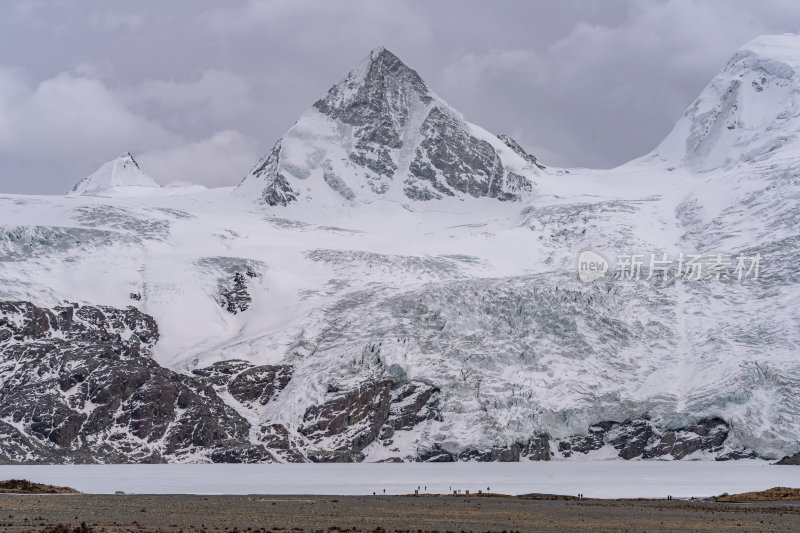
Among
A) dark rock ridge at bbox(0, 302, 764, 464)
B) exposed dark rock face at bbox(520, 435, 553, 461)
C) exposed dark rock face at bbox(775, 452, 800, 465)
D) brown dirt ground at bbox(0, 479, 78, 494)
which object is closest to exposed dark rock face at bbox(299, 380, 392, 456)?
dark rock ridge at bbox(0, 302, 764, 464)

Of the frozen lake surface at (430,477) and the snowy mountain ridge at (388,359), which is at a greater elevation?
the snowy mountain ridge at (388,359)

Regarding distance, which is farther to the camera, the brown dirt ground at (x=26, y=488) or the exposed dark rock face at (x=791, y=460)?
the exposed dark rock face at (x=791, y=460)

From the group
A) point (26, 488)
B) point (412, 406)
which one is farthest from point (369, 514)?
point (412, 406)

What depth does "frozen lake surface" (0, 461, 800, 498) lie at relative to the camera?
8712 cm

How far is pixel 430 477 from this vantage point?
344 feet

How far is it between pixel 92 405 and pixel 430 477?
58.6 meters

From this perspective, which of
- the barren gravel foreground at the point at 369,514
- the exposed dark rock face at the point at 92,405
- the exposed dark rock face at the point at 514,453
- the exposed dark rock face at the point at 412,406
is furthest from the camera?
the exposed dark rock face at the point at 412,406

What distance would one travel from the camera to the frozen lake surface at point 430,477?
8712 centimetres

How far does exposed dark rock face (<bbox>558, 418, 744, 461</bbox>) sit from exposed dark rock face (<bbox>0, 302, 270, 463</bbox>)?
152ft

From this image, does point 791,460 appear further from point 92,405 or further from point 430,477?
point 92,405

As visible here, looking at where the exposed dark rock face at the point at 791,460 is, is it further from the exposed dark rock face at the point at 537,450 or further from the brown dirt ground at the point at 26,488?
the brown dirt ground at the point at 26,488

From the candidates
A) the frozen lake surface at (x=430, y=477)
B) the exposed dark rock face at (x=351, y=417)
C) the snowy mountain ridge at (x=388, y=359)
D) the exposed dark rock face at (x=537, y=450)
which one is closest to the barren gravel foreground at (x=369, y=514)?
the frozen lake surface at (x=430, y=477)

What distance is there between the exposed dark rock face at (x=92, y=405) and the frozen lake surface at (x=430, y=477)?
6.71 m

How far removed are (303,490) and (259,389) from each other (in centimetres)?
6245
